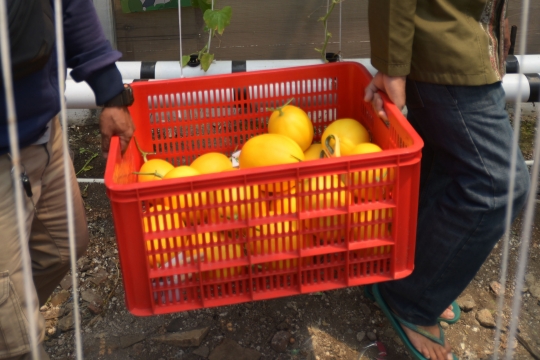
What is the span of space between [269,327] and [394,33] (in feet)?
3.68

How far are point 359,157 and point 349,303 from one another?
43.1 inches

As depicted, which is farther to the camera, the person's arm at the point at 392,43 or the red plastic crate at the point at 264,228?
the person's arm at the point at 392,43

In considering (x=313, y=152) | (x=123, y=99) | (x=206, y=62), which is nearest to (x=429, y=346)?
(x=313, y=152)

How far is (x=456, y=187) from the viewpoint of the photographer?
163cm

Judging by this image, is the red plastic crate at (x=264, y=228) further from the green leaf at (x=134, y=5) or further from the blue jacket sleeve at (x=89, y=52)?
the green leaf at (x=134, y=5)

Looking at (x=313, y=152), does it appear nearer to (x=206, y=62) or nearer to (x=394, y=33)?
(x=394, y=33)

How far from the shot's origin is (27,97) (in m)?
1.36

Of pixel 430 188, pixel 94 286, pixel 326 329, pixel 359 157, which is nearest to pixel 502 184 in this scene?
pixel 430 188

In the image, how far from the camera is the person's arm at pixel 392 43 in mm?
1436

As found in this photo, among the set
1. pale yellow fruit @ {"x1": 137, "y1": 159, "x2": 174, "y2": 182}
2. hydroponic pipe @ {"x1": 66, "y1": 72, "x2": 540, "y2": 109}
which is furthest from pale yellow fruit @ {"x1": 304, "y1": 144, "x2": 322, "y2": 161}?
hydroponic pipe @ {"x1": 66, "y1": 72, "x2": 540, "y2": 109}

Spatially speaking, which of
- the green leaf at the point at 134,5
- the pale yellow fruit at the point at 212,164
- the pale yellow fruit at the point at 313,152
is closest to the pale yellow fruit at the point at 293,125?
the pale yellow fruit at the point at 313,152

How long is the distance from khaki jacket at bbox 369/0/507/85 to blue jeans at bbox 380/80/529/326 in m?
0.05

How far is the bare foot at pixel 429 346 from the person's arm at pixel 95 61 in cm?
107

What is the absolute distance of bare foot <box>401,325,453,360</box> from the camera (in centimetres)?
185
